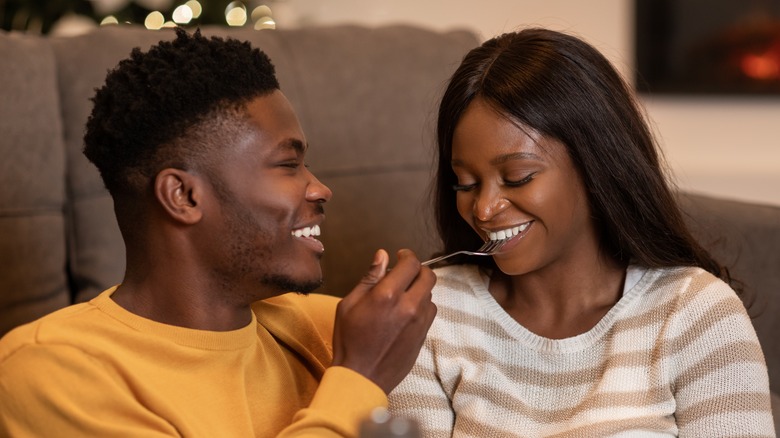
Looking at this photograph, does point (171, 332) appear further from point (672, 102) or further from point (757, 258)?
point (672, 102)

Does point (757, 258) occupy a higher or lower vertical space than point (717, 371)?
lower

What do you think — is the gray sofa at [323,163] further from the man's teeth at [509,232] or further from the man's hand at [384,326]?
the man's hand at [384,326]

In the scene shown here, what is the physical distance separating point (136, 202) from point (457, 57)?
111cm

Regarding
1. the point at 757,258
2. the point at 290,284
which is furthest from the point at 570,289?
the point at 757,258

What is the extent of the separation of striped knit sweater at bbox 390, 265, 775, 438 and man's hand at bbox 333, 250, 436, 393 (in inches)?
7.4

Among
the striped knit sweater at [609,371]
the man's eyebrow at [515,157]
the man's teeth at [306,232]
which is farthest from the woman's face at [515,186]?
the man's teeth at [306,232]

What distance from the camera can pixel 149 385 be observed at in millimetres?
1169

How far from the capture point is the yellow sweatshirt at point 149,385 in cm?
113

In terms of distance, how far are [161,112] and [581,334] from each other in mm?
652

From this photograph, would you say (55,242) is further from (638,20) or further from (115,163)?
(638,20)

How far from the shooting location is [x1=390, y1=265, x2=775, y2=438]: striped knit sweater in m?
1.28

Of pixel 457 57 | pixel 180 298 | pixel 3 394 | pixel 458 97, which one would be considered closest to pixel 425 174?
pixel 457 57

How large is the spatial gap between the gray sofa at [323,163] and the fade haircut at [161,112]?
0.52m

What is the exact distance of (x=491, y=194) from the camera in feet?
4.47
